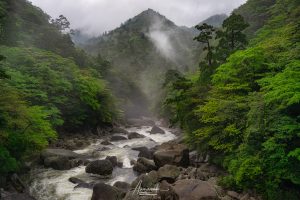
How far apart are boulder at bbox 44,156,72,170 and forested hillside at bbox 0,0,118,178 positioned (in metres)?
2.29

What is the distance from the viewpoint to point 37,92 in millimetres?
40219

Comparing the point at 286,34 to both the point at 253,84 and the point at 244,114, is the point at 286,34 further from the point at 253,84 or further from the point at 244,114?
the point at 244,114

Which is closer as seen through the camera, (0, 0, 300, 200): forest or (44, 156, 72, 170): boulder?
(0, 0, 300, 200): forest

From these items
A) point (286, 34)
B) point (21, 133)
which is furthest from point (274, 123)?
point (21, 133)

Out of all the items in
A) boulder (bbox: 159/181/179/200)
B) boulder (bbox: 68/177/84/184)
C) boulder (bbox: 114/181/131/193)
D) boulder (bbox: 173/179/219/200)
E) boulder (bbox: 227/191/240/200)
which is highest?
boulder (bbox: 173/179/219/200)

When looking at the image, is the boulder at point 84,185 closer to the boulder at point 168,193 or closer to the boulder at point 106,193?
the boulder at point 106,193

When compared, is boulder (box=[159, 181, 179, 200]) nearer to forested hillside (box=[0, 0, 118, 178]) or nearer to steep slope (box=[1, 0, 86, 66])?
forested hillside (box=[0, 0, 118, 178])

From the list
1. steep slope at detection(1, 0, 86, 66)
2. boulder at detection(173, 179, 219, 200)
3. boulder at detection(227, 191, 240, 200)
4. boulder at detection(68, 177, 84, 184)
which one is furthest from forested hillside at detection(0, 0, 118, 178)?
boulder at detection(227, 191, 240, 200)

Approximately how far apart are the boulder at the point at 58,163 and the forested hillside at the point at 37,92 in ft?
7.51

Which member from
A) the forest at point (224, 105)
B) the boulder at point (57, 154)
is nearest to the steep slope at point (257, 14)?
the forest at point (224, 105)

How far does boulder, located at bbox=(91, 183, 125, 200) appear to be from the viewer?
24.4 m

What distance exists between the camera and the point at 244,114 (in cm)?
2502

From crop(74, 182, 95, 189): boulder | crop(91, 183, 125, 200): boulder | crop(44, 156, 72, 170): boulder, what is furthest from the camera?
crop(44, 156, 72, 170): boulder

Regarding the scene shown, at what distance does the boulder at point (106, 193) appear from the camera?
2436 cm
